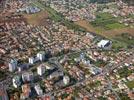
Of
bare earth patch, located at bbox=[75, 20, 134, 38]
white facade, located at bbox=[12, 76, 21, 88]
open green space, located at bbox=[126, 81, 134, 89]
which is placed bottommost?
open green space, located at bbox=[126, 81, 134, 89]

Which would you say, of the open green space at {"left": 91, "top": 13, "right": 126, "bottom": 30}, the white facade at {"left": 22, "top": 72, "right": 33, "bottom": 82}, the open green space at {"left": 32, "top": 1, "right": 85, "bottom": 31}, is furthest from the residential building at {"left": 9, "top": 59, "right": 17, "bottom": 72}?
the open green space at {"left": 91, "top": 13, "right": 126, "bottom": 30}

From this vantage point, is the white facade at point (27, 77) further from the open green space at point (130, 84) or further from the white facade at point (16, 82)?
the open green space at point (130, 84)

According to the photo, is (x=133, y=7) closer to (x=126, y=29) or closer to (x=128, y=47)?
(x=126, y=29)

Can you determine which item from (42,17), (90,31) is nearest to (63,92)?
(90,31)

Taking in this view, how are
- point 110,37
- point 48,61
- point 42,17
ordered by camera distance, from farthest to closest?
point 42,17 → point 110,37 → point 48,61

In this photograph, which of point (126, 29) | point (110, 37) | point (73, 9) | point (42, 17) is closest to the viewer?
point (110, 37)

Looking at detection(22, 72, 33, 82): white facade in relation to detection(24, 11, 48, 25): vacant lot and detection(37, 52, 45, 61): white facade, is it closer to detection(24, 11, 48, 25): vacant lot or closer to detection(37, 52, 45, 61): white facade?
detection(37, 52, 45, 61): white facade

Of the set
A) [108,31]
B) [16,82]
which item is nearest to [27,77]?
[16,82]

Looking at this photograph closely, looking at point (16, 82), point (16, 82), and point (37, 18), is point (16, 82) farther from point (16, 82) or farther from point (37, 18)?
point (37, 18)
